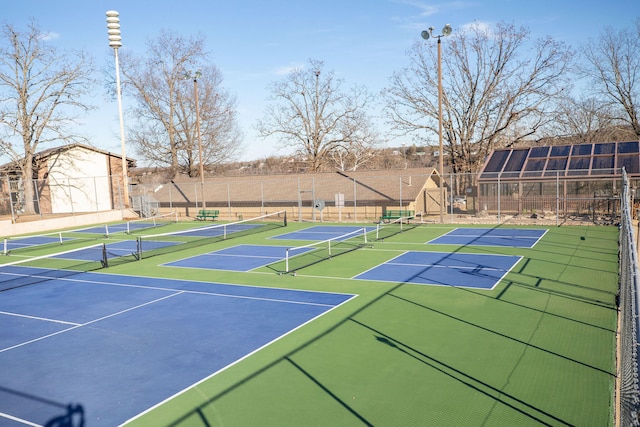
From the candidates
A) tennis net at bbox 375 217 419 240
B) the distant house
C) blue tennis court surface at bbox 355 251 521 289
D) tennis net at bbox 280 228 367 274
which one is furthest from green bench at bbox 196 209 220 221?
blue tennis court surface at bbox 355 251 521 289

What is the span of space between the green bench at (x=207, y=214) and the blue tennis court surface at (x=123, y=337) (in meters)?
21.9

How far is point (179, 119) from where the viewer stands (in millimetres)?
55062

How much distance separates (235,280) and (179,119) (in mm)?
42087

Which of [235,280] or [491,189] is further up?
[491,189]

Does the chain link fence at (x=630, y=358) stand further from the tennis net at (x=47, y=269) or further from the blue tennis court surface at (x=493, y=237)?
the tennis net at (x=47, y=269)

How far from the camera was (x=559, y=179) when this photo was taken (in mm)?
30656

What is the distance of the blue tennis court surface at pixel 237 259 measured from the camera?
19656 mm

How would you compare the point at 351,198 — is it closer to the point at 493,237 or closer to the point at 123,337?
the point at 493,237

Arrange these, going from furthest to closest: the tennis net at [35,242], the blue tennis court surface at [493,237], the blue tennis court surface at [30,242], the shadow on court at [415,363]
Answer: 1. the blue tennis court surface at [30,242]
2. the tennis net at [35,242]
3. the blue tennis court surface at [493,237]
4. the shadow on court at [415,363]

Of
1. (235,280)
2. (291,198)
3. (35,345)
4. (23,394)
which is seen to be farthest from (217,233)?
(23,394)

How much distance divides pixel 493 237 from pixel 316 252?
9.28 meters

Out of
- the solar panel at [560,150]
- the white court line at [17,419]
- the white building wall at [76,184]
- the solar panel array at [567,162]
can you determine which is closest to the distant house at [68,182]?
the white building wall at [76,184]

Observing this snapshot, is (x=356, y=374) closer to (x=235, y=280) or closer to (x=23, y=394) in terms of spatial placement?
(x=23, y=394)

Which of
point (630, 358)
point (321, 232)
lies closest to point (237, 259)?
point (321, 232)
